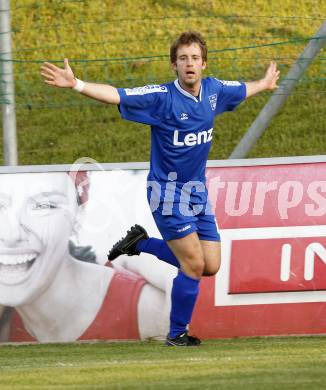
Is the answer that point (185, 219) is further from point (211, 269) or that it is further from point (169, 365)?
point (169, 365)

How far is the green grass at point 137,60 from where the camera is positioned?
11344 mm

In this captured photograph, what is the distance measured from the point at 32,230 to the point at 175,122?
1484 millimetres

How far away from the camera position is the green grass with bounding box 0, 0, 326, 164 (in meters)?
11.3

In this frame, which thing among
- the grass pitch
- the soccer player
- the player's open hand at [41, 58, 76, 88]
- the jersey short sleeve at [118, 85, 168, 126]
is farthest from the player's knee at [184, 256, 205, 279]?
the player's open hand at [41, 58, 76, 88]

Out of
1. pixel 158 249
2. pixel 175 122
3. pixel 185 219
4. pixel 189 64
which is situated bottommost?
pixel 158 249

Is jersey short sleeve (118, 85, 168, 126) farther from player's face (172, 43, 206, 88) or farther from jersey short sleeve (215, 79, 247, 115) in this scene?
jersey short sleeve (215, 79, 247, 115)

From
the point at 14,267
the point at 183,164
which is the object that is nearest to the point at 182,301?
the point at 183,164

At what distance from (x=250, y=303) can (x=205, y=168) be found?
1.06m

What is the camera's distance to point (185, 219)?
24.6 ft

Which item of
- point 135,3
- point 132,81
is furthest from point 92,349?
point 135,3

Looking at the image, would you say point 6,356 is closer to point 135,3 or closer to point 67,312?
point 67,312

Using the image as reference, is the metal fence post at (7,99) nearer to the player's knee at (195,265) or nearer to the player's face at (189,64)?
the player's face at (189,64)

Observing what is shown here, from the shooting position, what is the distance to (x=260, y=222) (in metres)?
8.09

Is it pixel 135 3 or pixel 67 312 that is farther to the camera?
pixel 135 3
